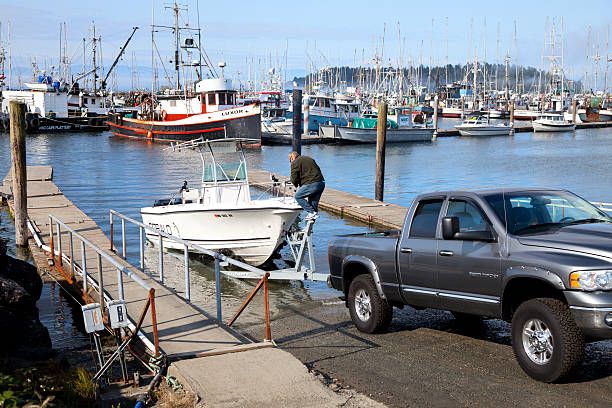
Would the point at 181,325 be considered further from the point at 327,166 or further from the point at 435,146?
the point at 435,146

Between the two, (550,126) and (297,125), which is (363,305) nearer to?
(297,125)

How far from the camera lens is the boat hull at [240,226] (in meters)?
16.4

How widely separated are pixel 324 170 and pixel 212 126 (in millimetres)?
14785

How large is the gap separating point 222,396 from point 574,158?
5904 centimetres

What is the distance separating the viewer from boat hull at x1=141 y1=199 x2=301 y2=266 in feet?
53.7

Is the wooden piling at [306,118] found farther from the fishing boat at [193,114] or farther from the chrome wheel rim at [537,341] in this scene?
the chrome wheel rim at [537,341]

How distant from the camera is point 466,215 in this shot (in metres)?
8.41

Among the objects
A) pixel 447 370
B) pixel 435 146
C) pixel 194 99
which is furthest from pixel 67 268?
pixel 435 146

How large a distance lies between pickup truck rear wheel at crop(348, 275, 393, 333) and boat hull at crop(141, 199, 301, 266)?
6.37m

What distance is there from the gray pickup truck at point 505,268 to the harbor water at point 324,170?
3.59m

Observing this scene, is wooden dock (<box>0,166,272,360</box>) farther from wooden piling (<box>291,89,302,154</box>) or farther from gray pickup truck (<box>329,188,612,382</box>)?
wooden piling (<box>291,89,302,154</box>)

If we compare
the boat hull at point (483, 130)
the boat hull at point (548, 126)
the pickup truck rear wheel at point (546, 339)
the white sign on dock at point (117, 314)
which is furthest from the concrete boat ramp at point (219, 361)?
the boat hull at point (548, 126)

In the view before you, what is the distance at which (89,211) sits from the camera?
2823 centimetres

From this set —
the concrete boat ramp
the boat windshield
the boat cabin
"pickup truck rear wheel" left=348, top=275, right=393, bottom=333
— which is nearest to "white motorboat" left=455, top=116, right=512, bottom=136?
the boat cabin
